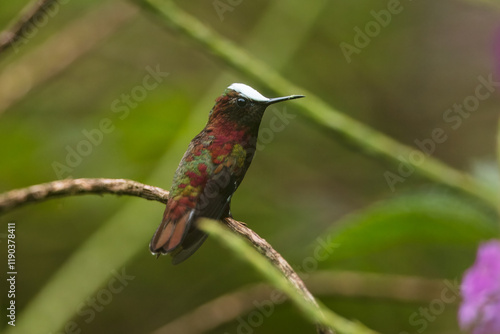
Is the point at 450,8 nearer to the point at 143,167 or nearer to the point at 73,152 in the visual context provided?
the point at 143,167

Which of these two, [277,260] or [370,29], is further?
[370,29]

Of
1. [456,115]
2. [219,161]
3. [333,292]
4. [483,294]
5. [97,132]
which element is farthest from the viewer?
[456,115]

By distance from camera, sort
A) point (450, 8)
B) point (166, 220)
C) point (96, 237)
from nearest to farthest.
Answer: point (166, 220) → point (96, 237) → point (450, 8)

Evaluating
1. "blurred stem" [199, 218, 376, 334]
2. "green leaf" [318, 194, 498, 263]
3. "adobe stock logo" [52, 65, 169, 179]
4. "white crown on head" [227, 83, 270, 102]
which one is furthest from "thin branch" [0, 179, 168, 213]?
"adobe stock logo" [52, 65, 169, 179]

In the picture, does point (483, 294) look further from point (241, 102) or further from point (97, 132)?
point (97, 132)

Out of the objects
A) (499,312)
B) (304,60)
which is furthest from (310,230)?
(499,312)

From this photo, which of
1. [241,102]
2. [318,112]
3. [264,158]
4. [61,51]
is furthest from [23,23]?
[264,158]

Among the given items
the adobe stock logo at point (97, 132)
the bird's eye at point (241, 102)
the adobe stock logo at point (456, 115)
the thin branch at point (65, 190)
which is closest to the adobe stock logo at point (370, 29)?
the adobe stock logo at point (456, 115)
